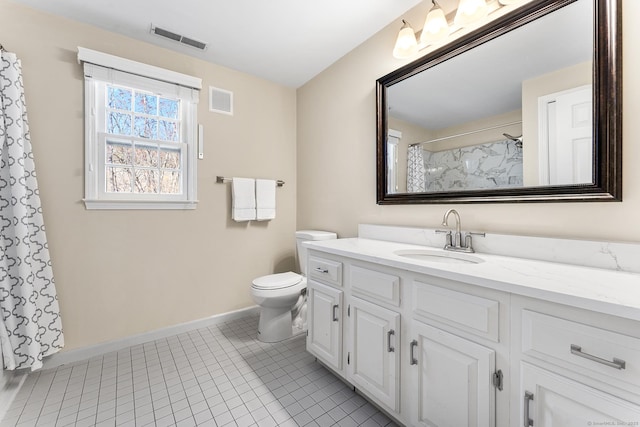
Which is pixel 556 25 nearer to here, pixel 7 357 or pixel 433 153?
pixel 433 153

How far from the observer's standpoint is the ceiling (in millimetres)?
1739

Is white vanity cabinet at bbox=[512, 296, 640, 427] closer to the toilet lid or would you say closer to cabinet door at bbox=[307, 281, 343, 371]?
cabinet door at bbox=[307, 281, 343, 371]

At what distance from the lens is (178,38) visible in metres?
2.07

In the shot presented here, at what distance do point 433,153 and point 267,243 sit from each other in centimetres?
179

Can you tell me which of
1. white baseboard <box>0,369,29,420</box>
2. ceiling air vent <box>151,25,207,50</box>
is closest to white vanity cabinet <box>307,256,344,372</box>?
white baseboard <box>0,369,29,420</box>

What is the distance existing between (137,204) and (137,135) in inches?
21.7

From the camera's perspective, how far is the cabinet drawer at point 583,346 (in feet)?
2.21

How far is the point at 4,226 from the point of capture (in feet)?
5.24

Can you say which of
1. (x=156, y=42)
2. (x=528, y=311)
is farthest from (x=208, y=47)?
(x=528, y=311)

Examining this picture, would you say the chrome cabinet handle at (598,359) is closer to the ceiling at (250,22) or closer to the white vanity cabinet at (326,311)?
the white vanity cabinet at (326,311)

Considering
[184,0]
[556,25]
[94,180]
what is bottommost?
[94,180]

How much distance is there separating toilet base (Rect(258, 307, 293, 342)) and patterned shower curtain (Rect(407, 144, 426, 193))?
1.38 metres

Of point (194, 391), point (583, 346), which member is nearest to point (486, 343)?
point (583, 346)

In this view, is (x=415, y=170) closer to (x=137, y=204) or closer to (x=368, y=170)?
(x=368, y=170)
